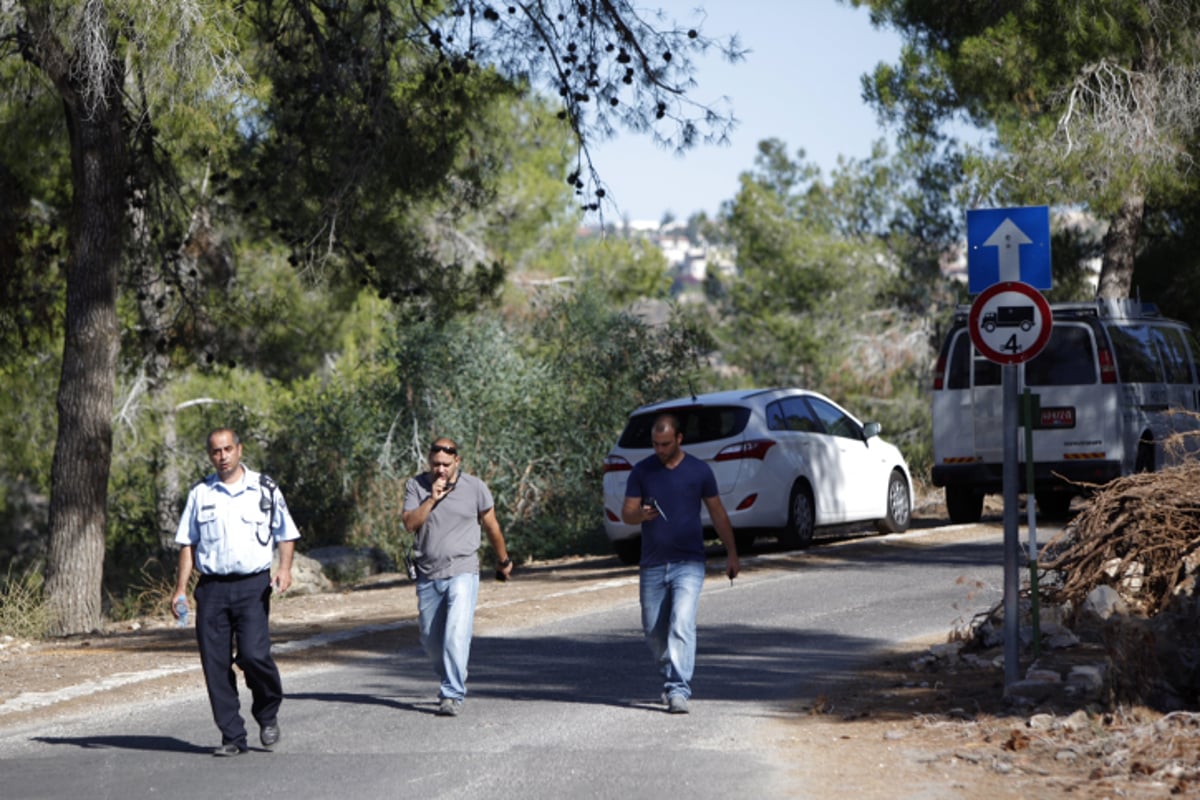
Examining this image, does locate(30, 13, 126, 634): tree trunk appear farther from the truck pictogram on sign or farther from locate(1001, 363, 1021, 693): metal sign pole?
locate(1001, 363, 1021, 693): metal sign pole

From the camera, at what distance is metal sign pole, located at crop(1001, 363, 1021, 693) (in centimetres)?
938

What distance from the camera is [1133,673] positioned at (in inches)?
354

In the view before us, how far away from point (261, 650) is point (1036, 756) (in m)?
3.81

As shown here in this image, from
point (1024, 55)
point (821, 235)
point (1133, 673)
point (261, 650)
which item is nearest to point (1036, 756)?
point (1133, 673)

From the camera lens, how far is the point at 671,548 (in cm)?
953

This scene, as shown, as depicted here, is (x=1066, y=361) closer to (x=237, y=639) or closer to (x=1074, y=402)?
(x=1074, y=402)

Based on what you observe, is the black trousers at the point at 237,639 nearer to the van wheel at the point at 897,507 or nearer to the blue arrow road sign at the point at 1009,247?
the blue arrow road sign at the point at 1009,247

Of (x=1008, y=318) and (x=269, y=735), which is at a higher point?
(x=1008, y=318)

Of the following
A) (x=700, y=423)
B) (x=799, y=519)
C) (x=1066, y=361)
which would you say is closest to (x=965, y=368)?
(x=1066, y=361)

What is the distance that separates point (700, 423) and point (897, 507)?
3609 millimetres

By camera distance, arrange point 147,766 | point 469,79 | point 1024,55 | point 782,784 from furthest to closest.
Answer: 1. point 1024,55
2. point 469,79
3. point 147,766
4. point 782,784

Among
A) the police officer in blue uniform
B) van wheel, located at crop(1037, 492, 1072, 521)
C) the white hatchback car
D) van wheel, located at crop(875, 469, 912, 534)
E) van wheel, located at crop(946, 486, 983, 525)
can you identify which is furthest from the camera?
van wheel, located at crop(1037, 492, 1072, 521)

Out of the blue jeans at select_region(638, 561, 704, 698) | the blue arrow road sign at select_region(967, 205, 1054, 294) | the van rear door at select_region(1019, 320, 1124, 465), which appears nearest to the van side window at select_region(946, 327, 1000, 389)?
the van rear door at select_region(1019, 320, 1124, 465)

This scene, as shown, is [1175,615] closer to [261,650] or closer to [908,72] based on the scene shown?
[261,650]
